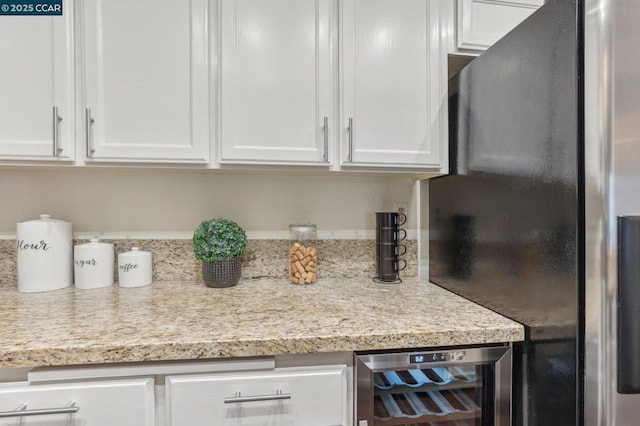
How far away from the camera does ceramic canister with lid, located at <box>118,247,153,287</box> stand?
1330mm

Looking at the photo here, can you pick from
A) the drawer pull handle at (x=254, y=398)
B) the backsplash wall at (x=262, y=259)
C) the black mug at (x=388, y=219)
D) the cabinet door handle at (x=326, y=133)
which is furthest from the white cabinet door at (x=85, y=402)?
the black mug at (x=388, y=219)

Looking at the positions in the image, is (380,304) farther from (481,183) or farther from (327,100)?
(327,100)

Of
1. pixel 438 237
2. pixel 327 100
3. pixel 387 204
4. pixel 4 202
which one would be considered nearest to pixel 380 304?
pixel 438 237

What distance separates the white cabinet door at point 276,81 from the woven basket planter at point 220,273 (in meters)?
0.43

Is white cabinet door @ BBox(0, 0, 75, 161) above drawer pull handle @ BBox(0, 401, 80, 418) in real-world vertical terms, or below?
above

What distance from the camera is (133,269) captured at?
1.34 metres

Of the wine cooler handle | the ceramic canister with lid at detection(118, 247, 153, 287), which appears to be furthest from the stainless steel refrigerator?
the ceramic canister with lid at detection(118, 247, 153, 287)

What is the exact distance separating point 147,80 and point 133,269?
2.46 feet

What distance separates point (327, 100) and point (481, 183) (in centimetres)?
64

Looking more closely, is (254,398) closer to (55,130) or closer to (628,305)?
(628,305)

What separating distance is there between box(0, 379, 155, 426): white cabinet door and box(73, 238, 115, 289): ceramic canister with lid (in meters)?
0.57
